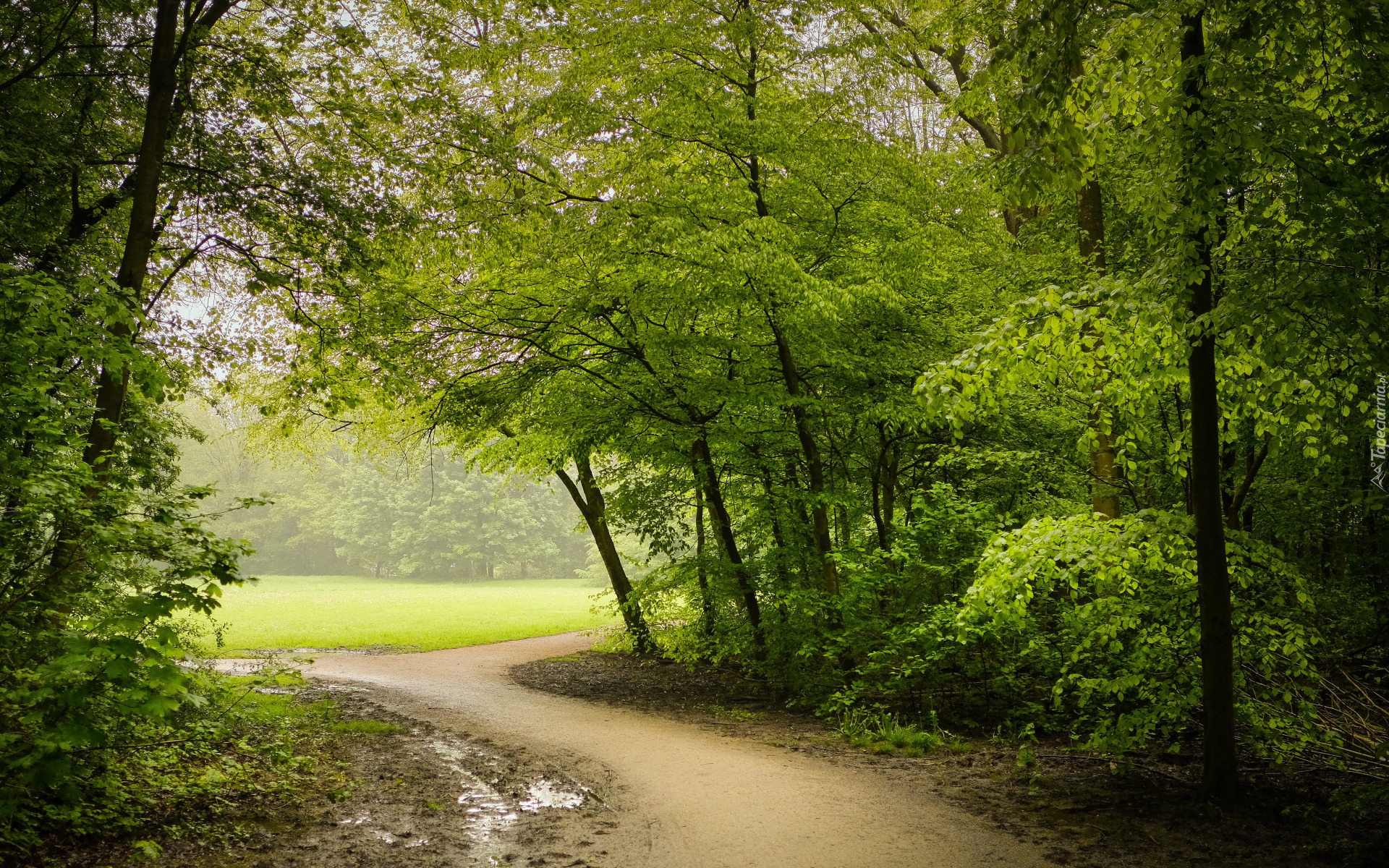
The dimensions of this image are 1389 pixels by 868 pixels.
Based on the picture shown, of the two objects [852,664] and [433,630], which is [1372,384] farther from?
[433,630]

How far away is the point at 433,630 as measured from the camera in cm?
2461

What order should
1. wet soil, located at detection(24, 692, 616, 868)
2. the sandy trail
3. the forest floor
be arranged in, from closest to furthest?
wet soil, located at detection(24, 692, 616, 868), the forest floor, the sandy trail

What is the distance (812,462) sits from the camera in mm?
10727

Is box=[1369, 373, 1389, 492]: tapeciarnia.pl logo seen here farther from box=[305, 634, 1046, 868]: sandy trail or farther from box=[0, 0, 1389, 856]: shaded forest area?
box=[305, 634, 1046, 868]: sandy trail

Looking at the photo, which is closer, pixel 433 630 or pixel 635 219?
pixel 635 219

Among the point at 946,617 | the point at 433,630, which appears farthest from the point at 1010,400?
the point at 433,630

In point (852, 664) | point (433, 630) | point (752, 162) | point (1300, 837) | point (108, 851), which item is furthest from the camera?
point (433, 630)

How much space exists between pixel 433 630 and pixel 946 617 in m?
20.4

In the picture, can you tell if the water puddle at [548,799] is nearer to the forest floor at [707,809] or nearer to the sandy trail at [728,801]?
the forest floor at [707,809]

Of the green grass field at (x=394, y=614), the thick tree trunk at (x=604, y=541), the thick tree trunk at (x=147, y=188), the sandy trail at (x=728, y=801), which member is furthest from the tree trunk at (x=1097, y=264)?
the thick tree trunk at (x=604, y=541)

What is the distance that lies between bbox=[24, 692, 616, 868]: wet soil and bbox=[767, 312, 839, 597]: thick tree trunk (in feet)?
15.1

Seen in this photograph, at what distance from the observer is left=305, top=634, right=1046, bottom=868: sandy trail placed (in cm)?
503

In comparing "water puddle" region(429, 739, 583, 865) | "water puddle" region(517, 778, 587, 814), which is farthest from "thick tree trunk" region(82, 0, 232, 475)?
"water puddle" region(517, 778, 587, 814)

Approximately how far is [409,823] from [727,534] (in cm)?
734
